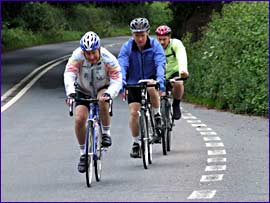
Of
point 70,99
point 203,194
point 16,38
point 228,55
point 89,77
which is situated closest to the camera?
point 203,194

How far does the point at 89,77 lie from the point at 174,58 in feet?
10.4

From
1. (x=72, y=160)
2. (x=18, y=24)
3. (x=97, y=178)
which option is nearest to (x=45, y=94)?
(x=72, y=160)

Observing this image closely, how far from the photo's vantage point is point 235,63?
66.7 feet

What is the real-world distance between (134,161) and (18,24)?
44.5 metres

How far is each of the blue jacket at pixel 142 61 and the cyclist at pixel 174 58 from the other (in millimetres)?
1140

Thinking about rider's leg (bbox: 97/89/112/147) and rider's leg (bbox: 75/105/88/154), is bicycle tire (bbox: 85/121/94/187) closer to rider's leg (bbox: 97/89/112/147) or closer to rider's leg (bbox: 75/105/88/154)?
rider's leg (bbox: 75/105/88/154)

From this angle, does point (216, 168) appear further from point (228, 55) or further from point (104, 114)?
point (228, 55)

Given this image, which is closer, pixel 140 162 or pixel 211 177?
pixel 211 177

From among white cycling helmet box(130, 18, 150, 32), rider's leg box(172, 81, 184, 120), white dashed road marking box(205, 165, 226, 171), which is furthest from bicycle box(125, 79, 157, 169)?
rider's leg box(172, 81, 184, 120)

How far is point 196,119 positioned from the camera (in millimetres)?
17516

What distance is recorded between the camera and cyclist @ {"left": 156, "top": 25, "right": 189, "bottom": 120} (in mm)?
12695

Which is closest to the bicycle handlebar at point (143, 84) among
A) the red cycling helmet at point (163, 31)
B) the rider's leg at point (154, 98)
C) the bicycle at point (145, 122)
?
the bicycle at point (145, 122)

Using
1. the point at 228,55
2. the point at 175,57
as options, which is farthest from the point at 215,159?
the point at 228,55

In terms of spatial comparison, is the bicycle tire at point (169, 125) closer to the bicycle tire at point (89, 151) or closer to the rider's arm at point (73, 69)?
the bicycle tire at point (89, 151)
